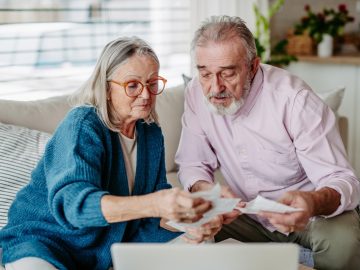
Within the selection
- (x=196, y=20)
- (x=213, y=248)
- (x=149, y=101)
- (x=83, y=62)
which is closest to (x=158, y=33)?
(x=196, y=20)

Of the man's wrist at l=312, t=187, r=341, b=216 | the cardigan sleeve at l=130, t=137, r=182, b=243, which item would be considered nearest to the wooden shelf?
the man's wrist at l=312, t=187, r=341, b=216

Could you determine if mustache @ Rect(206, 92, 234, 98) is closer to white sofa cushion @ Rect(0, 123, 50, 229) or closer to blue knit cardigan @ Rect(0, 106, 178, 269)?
blue knit cardigan @ Rect(0, 106, 178, 269)

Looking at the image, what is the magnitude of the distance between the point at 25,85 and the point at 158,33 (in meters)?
0.98

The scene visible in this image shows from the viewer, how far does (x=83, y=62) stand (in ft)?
11.4

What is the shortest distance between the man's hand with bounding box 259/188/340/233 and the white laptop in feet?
1.35

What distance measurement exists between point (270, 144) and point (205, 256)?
98 cm

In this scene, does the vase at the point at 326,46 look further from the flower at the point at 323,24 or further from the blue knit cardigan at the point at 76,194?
the blue knit cardigan at the point at 76,194

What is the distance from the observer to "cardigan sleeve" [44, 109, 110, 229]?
1482 millimetres

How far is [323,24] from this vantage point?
4.43 metres

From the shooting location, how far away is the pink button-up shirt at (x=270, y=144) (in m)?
2.04

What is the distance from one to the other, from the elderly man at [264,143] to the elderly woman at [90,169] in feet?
1.02

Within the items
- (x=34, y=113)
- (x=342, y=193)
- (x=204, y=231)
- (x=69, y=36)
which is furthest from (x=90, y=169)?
(x=69, y=36)

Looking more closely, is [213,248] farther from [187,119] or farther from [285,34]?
[285,34]

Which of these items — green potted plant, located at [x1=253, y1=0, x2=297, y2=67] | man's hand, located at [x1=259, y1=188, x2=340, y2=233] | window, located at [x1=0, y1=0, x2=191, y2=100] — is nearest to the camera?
man's hand, located at [x1=259, y1=188, x2=340, y2=233]
